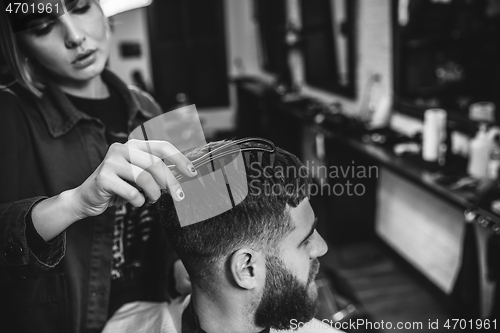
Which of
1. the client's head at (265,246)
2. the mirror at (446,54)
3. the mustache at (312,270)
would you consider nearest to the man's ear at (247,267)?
the client's head at (265,246)

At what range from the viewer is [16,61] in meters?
0.99

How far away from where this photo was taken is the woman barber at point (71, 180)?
0.83 meters

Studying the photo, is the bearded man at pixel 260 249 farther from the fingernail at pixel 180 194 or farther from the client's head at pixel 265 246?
the fingernail at pixel 180 194

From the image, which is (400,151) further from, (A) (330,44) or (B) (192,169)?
(B) (192,169)

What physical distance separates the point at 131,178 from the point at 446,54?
299cm

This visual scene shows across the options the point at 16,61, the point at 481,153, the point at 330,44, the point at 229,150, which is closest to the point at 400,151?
the point at 481,153

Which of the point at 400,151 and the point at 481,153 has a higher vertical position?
the point at 481,153

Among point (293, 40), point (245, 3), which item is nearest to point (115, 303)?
point (293, 40)

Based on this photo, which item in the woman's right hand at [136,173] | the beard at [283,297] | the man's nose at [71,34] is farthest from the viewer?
the beard at [283,297]

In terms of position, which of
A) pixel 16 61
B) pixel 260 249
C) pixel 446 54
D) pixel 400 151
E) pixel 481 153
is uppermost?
pixel 16 61

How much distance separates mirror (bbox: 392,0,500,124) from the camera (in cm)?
284

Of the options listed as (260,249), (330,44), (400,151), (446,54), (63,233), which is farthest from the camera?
(330,44)

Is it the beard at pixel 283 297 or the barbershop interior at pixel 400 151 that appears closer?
the beard at pixel 283 297

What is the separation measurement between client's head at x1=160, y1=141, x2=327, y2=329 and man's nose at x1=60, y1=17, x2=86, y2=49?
37cm
